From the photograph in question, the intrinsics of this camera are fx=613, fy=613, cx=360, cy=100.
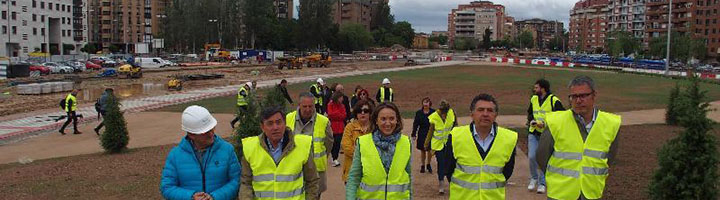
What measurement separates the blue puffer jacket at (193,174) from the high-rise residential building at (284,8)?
469 ft

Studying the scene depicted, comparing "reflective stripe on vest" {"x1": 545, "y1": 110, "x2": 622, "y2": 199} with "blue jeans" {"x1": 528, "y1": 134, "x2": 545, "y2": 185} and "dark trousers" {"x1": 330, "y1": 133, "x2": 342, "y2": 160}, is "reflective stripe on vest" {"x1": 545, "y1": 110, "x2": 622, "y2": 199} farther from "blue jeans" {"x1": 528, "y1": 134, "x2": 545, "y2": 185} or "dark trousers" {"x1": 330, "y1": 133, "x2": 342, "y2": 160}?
"dark trousers" {"x1": 330, "y1": 133, "x2": 342, "y2": 160}

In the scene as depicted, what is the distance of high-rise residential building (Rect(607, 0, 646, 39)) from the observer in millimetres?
125188

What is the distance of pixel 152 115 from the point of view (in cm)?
2400

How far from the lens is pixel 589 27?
170m

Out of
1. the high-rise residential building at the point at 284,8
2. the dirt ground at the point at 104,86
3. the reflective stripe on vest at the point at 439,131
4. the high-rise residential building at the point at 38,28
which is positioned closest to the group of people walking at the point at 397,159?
the reflective stripe on vest at the point at 439,131

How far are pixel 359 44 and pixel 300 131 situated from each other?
5106 inches

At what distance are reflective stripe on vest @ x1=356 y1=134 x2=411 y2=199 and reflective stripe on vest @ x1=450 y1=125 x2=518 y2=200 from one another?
42 centimetres

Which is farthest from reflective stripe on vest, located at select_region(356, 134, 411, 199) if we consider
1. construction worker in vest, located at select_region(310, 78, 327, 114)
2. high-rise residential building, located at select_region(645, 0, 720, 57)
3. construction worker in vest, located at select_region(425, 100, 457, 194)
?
high-rise residential building, located at select_region(645, 0, 720, 57)

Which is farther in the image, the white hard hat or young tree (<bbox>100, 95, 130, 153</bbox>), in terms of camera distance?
young tree (<bbox>100, 95, 130, 153</bbox>)

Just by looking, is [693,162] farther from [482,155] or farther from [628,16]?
[628,16]

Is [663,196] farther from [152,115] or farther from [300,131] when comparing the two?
[152,115]

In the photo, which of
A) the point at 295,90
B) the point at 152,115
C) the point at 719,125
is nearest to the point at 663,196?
the point at 719,125

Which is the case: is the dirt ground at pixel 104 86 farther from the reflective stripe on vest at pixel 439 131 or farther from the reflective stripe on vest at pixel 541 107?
the reflective stripe on vest at pixel 541 107

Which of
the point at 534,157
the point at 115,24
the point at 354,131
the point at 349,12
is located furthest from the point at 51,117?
the point at 349,12
